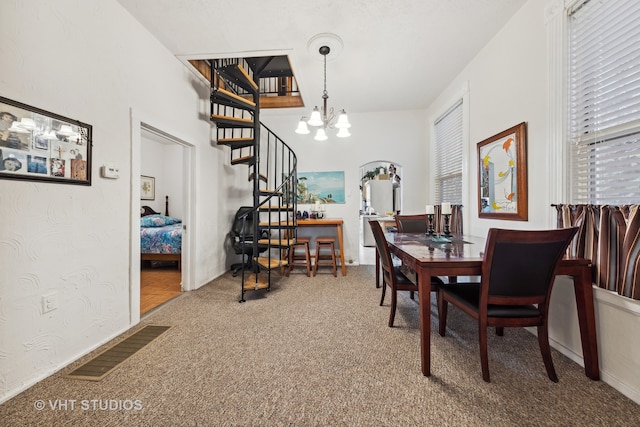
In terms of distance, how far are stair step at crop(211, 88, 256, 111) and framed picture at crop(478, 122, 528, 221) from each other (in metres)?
2.92

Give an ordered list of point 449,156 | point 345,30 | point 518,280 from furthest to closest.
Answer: point 449,156 → point 345,30 → point 518,280

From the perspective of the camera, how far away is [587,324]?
1.38m

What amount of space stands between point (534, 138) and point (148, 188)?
676 centimetres

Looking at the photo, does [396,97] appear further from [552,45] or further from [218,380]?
[218,380]

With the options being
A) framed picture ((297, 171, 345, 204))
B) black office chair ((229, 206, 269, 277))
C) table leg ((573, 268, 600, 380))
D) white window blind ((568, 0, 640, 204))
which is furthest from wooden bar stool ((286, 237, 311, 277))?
white window blind ((568, 0, 640, 204))

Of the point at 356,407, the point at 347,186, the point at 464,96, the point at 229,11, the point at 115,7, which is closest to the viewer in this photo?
the point at 356,407

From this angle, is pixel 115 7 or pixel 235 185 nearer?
pixel 115 7

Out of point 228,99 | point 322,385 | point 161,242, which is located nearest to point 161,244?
point 161,242

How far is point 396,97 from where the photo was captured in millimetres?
3734

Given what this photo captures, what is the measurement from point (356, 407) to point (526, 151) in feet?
7.87

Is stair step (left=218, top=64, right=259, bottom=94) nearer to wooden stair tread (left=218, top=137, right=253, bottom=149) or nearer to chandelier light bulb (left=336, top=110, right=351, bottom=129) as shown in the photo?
wooden stair tread (left=218, top=137, right=253, bottom=149)

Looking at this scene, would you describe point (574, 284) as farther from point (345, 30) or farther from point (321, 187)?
point (321, 187)

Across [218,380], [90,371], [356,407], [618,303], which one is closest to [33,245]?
[90,371]

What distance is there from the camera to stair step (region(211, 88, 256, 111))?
2788mm
